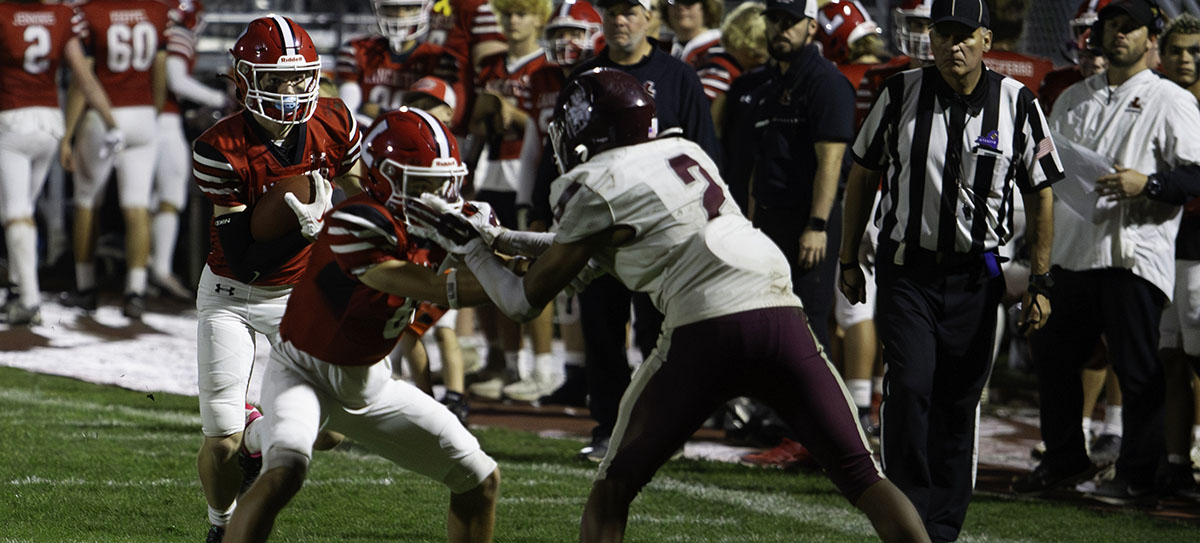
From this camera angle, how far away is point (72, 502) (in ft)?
16.9

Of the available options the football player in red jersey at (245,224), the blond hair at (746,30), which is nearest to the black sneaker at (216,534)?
the football player in red jersey at (245,224)

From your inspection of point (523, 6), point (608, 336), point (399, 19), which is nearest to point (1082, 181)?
point (608, 336)

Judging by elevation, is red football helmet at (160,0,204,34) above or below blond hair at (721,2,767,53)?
below

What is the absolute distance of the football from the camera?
4453 mm

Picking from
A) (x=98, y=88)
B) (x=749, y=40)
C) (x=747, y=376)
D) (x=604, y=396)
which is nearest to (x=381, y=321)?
(x=747, y=376)

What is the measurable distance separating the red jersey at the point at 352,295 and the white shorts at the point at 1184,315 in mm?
3352

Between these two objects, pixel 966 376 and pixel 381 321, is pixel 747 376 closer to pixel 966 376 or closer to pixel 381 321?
pixel 381 321

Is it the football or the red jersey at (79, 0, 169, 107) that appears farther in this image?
the red jersey at (79, 0, 169, 107)

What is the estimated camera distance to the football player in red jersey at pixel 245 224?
14.6ft

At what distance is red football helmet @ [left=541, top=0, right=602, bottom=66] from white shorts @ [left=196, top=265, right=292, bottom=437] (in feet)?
10.3

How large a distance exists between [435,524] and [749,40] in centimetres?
323


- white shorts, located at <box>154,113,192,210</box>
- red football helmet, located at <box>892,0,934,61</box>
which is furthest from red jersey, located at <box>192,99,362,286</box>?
white shorts, located at <box>154,113,192,210</box>

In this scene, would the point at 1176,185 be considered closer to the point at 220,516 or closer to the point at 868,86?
the point at 868,86

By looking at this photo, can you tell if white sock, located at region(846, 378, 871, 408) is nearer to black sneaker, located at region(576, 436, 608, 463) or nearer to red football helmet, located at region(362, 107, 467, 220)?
black sneaker, located at region(576, 436, 608, 463)
